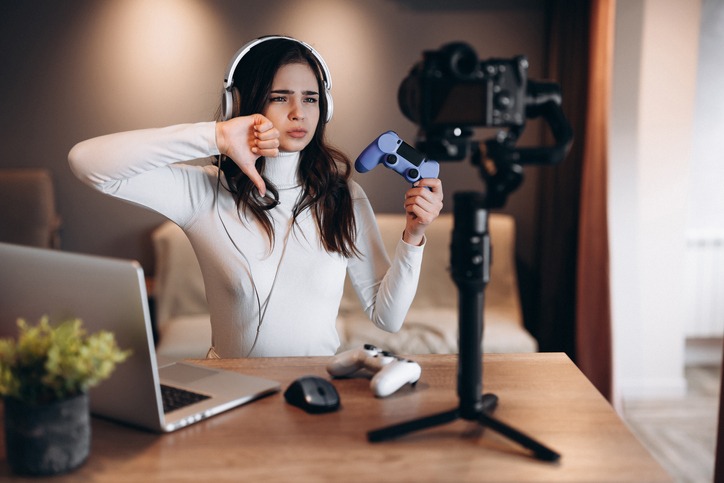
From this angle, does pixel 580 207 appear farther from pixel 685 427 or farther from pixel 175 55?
pixel 175 55

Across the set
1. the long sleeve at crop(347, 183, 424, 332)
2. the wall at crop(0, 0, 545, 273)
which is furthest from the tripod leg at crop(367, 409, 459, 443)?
the wall at crop(0, 0, 545, 273)

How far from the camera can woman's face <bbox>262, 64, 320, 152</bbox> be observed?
5.27 ft

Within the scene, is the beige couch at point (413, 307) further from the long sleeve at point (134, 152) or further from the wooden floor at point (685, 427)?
the long sleeve at point (134, 152)

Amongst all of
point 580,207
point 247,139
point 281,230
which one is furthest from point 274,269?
point 580,207

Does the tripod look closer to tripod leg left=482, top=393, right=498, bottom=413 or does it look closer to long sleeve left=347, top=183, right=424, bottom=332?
tripod leg left=482, top=393, right=498, bottom=413

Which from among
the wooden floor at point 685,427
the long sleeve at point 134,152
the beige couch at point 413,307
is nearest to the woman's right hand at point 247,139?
the long sleeve at point 134,152

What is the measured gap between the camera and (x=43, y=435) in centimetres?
90

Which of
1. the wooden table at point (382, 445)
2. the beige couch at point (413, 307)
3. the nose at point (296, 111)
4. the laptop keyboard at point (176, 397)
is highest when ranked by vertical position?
the nose at point (296, 111)

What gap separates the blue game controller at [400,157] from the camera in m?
1.37

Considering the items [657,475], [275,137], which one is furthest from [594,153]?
Result: [657,475]

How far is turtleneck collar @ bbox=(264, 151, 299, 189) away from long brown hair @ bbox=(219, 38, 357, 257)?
0.05ft

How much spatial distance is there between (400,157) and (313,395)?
1.64 ft

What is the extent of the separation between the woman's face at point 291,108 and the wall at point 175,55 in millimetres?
1936

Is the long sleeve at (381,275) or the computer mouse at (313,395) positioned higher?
the long sleeve at (381,275)
